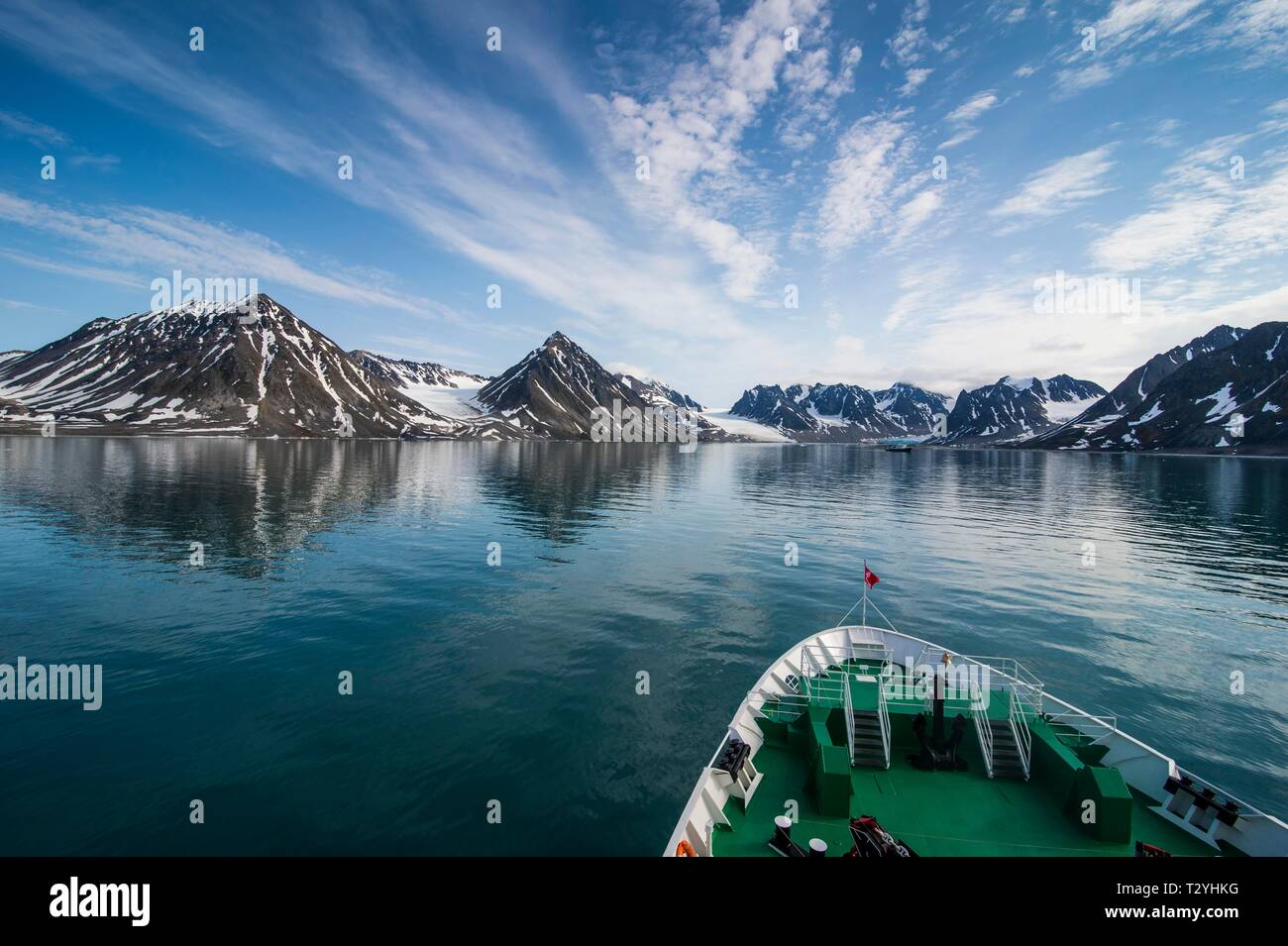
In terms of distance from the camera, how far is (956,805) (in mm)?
17312

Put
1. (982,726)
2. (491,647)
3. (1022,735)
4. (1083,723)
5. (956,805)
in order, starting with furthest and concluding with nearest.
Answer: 1. (491,647)
2. (1083,723)
3. (982,726)
4. (1022,735)
5. (956,805)

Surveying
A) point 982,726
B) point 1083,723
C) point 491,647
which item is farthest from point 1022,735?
point 491,647

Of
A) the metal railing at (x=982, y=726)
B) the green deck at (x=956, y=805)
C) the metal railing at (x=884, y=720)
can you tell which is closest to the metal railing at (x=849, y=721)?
the green deck at (x=956, y=805)

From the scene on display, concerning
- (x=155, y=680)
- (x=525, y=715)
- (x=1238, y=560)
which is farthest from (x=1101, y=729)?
(x=1238, y=560)

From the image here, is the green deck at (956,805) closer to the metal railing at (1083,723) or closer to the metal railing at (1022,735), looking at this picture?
the metal railing at (1022,735)

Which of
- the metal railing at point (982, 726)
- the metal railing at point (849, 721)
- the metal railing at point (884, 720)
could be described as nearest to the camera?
the metal railing at point (982, 726)

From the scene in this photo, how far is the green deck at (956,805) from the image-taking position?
15.6 meters

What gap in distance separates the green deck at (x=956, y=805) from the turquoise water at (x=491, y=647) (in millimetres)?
3601

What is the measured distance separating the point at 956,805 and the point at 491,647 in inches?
940

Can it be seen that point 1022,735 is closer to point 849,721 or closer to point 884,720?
point 884,720

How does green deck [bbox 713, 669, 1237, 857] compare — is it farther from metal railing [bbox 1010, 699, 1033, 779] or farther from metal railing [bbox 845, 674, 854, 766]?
metal railing [bbox 845, 674, 854, 766]

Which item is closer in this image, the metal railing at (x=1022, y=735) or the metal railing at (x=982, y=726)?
the metal railing at (x=1022, y=735)

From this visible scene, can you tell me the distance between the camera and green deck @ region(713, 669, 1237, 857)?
615 inches
